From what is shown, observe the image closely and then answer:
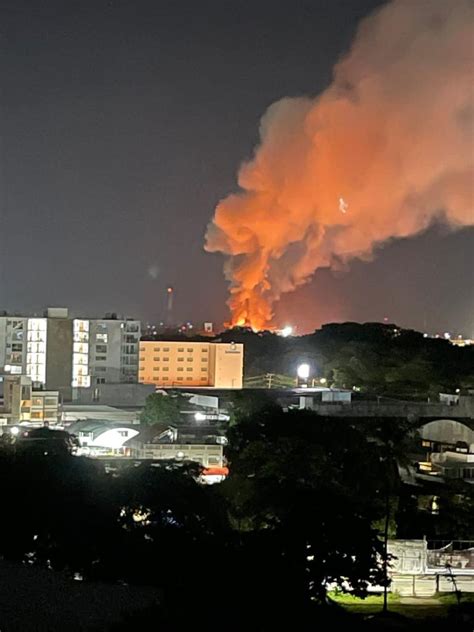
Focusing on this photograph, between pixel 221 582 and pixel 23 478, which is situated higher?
pixel 23 478

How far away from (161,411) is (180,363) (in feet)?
21.8

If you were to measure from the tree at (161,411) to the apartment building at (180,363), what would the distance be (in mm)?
5719

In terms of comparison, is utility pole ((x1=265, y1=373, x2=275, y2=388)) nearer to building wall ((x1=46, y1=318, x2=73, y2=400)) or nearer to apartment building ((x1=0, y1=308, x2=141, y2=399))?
apartment building ((x1=0, y1=308, x2=141, y2=399))

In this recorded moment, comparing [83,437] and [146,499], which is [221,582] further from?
[83,437]

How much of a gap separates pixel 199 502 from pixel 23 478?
1.08 meters

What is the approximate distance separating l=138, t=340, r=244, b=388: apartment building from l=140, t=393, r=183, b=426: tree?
18.8 ft

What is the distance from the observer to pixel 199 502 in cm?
547

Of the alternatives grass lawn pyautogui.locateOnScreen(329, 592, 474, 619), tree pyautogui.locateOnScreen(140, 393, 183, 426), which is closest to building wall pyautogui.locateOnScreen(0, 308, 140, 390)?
tree pyautogui.locateOnScreen(140, 393, 183, 426)

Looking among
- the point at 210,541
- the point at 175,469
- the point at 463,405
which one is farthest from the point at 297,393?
the point at 210,541

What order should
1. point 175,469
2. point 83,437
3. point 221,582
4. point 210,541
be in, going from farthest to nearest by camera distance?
1. point 83,437
2. point 175,469
3. point 210,541
4. point 221,582

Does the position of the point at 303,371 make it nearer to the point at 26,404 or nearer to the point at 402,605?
the point at 26,404

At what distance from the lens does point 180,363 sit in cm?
1730

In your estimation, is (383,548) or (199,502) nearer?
(383,548)

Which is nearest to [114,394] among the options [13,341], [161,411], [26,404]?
[13,341]
